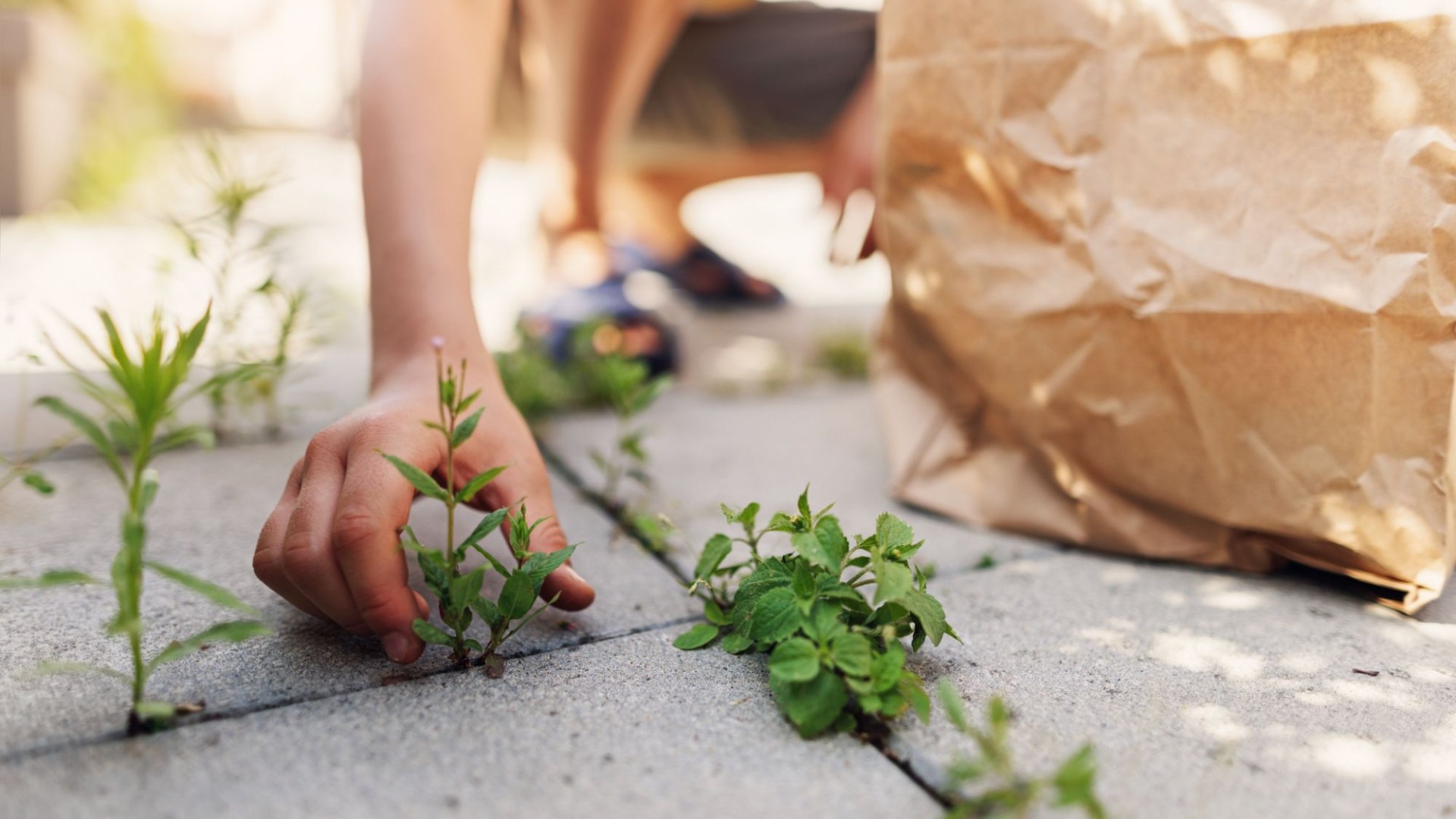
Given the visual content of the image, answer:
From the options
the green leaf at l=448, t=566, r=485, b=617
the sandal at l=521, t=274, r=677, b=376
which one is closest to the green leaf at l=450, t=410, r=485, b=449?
the green leaf at l=448, t=566, r=485, b=617

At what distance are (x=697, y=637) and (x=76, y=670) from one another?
539 millimetres

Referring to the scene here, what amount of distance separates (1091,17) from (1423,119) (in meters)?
0.35

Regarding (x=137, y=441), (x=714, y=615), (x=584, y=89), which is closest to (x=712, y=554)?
(x=714, y=615)

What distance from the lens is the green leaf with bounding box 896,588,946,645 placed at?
0.90 meters

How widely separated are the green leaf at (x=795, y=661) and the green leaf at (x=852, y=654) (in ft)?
0.06

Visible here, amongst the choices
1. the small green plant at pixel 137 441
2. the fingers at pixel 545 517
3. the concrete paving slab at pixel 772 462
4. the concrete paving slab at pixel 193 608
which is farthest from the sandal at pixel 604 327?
the small green plant at pixel 137 441

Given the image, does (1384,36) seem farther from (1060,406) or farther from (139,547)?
(139,547)

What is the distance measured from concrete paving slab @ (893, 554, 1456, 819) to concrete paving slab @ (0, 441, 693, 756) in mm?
367

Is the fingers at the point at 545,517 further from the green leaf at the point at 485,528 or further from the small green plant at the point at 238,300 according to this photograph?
the small green plant at the point at 238,300

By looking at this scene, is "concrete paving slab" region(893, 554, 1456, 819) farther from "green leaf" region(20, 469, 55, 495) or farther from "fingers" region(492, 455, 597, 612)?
"green leaf" region(20, 469, 55, 495)

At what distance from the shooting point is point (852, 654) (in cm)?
86

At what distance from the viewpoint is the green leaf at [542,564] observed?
0.93 metres

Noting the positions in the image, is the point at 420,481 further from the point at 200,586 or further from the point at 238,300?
the point at 238,300

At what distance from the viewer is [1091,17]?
1.14 metres
